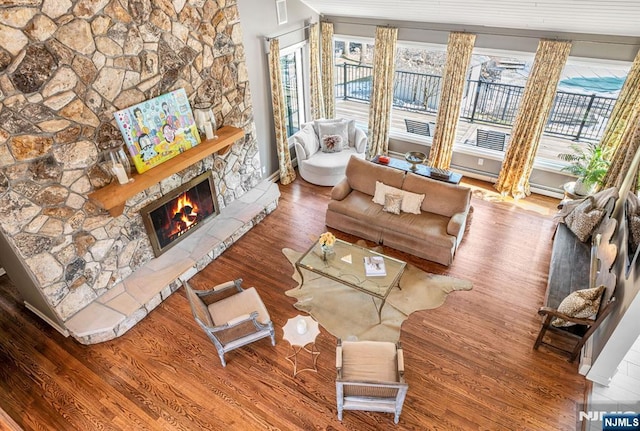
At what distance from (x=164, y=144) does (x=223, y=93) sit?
1.26 meters

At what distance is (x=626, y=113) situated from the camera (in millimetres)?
5348

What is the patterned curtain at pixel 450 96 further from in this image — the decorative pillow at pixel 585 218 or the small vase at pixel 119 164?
the small vase at pixel 119 164

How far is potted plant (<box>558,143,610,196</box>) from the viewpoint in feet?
18.3

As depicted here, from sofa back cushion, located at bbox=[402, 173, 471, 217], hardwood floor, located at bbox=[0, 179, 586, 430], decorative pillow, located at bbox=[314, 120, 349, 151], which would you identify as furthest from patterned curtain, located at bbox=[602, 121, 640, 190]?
decorative pillow, located at bbox=[314, 120, 349, 151]

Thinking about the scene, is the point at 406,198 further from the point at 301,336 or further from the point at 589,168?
the point at 589,168

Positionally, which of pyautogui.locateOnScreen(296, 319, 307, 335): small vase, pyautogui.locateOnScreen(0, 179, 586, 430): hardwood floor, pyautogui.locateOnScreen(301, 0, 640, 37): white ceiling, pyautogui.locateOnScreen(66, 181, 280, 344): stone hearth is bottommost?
pyautogui.locateOnScreen(0, 179, 586, 430): hardwood floor

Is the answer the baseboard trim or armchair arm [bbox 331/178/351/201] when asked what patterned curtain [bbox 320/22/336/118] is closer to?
armchair arm [bbox 331/178/351/201]

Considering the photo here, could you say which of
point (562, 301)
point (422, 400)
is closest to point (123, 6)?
point (422, 400)

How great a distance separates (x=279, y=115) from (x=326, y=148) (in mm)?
1106

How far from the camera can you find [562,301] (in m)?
3.96

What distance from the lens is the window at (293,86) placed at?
6.92 meters

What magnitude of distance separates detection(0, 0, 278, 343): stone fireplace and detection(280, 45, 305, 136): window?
161 centimetres

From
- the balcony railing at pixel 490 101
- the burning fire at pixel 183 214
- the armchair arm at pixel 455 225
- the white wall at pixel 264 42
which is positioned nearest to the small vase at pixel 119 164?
the burning fire at pixel 183 214

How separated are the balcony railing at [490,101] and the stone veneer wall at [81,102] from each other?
421 cm
